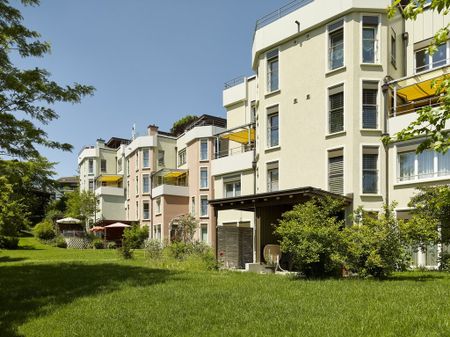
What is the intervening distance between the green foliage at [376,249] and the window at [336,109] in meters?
9.73

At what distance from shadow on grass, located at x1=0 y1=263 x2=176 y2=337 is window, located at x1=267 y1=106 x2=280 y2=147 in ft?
42.4

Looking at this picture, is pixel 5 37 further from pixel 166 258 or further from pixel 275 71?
pixel 275 71

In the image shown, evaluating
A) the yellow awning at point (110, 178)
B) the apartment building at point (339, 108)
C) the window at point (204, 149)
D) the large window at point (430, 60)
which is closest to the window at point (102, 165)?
the yellow awning at point (110, 178)

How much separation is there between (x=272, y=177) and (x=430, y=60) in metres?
10.8

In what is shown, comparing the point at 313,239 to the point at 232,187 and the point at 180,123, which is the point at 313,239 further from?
the point at 180,123

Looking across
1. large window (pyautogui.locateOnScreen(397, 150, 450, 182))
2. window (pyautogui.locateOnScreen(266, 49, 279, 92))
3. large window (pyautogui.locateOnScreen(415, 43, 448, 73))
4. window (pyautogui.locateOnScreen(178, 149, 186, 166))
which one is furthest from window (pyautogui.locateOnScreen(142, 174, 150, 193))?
large window (pyautogui.locateOnScreen(397, 150, 450, 182))

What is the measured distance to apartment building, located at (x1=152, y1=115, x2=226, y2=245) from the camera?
4194 cm

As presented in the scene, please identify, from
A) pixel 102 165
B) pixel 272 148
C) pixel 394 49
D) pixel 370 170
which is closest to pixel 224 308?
pixel 370 170

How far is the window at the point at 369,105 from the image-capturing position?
23297 mm

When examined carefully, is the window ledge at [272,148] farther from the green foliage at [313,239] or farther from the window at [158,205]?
the window at [158,205]

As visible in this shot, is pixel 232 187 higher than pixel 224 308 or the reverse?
higher

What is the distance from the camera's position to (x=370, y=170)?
75.2 ft

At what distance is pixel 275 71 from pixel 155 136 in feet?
90.4

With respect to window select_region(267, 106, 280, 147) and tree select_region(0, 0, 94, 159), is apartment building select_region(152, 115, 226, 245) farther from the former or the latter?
tree select_region(0, 0, 94, 159)
